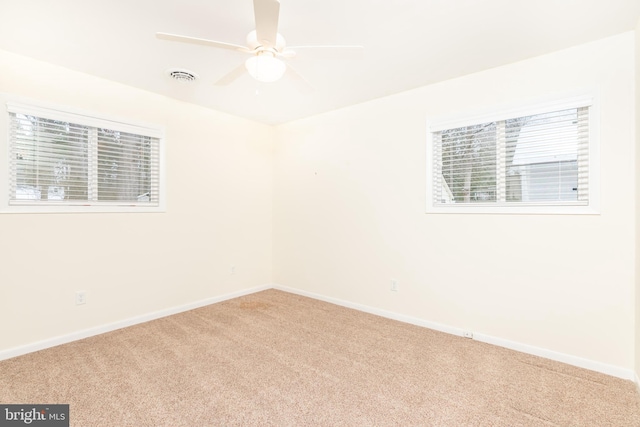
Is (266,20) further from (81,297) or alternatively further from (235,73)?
(81,297)

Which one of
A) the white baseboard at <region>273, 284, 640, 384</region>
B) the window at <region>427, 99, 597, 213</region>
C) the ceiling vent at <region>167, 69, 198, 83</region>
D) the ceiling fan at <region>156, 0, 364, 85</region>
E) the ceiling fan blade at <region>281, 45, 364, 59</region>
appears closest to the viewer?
the ceiling fan at <region>156, 0, 364, 85</region>

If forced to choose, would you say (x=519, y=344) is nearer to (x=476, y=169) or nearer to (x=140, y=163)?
(x=476, y=169)

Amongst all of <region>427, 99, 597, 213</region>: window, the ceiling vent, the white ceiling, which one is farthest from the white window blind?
the ceiling vent

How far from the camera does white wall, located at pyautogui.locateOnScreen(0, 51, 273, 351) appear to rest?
2.51 meters

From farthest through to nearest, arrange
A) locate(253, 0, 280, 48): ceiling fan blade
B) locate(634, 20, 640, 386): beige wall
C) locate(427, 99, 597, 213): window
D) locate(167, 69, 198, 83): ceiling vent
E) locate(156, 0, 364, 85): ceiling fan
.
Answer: locate(167, 69, 198, 83): ceiling vent, locate(427, 99, 597, 213): window, locate(634, 20, 640, 386): beige wall, locate(156, 0, 364, 85): ceiling fan, locate(253, 0, 280, 48): ceiling fan blade

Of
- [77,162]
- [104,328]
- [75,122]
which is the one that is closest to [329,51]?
[75,122]

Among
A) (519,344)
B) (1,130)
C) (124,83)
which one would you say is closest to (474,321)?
(519,344)

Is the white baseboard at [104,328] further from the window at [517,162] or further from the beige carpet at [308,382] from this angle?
the window at [517,162]

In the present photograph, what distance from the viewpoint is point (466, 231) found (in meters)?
2.83

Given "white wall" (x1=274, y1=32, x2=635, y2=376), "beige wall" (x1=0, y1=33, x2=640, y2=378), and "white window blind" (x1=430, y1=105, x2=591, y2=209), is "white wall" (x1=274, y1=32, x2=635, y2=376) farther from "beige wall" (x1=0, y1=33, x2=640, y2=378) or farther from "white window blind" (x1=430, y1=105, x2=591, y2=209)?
"white window blind" (x1=430, y1=105, x2=591, y2=209)

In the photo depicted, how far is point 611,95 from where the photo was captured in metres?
2.18

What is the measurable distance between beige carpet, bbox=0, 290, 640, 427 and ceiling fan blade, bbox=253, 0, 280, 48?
2.19m

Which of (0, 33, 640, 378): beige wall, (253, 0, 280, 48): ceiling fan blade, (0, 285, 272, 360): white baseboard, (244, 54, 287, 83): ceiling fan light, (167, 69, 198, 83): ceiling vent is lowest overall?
(0, 285, 272, 360): white baseboard

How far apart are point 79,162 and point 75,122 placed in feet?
1.19
